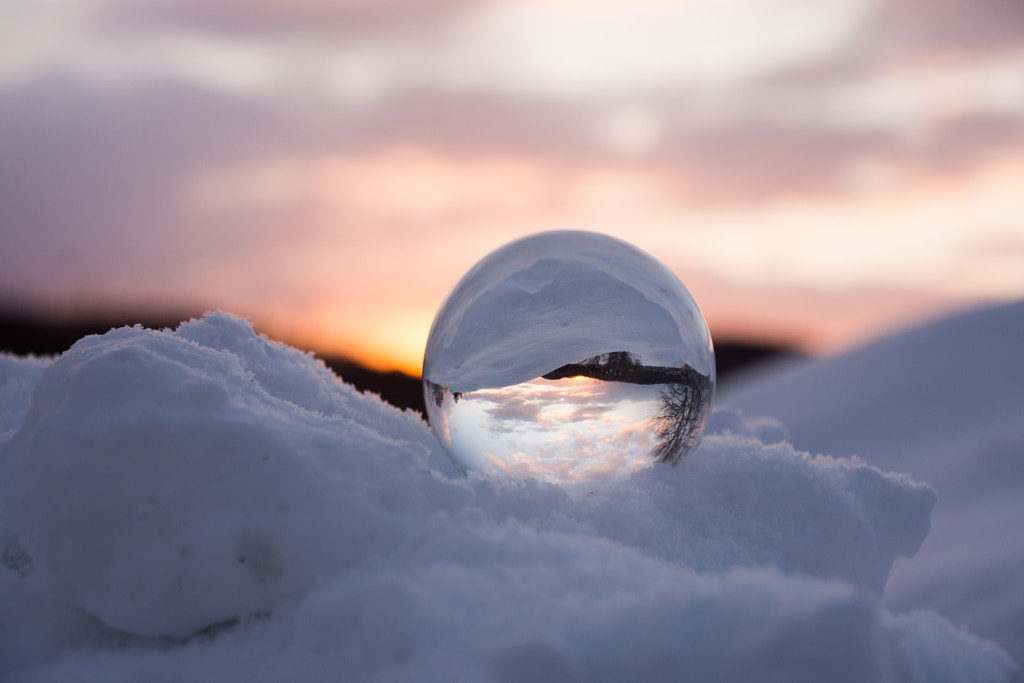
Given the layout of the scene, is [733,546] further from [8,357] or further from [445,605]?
[8,357]

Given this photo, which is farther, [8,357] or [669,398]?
[8,357]

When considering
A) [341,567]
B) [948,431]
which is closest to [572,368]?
[341,567]

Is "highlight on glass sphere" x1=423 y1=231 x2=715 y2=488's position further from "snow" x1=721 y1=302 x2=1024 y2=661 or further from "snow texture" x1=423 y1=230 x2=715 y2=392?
"snow" x1=721 y1=302 x2=1024 y2=661

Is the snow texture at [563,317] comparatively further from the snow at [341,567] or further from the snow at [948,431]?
the snow at [948,431]

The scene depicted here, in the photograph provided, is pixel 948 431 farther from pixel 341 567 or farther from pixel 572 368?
pixel 341 567

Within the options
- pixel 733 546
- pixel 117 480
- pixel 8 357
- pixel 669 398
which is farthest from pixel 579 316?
pixel 8 357

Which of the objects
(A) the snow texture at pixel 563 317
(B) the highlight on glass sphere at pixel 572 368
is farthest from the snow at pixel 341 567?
(A) the snow texture at pixel 563 317
